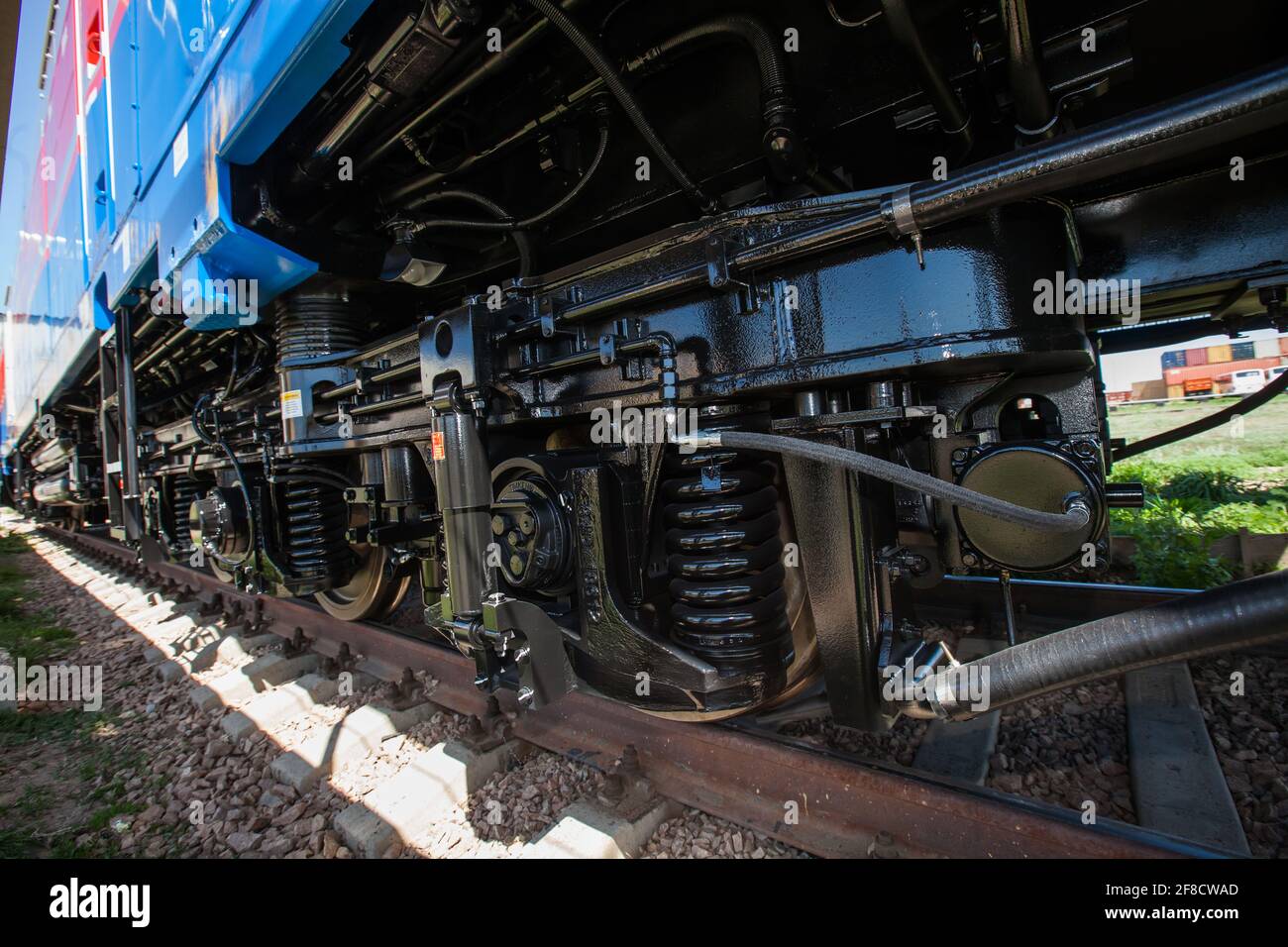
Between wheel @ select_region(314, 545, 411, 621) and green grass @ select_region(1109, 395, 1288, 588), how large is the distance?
152 inches

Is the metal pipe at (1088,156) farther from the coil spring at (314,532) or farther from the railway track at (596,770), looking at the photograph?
the coil spring at (314,532)

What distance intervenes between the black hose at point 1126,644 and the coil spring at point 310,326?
9.90 feet

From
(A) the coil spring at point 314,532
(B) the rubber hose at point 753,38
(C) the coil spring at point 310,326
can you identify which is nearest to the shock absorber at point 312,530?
(A) the coil spring at point 314,532

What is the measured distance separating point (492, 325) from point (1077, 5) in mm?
1734

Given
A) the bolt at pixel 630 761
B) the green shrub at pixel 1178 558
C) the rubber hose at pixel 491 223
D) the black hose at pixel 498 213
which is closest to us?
the bolt at pixel 630 761

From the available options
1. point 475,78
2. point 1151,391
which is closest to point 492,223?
point 475,78

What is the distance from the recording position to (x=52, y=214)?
719 cm

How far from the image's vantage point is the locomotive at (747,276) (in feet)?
4.70

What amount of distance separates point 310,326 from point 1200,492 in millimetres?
6369

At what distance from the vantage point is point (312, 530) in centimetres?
334
